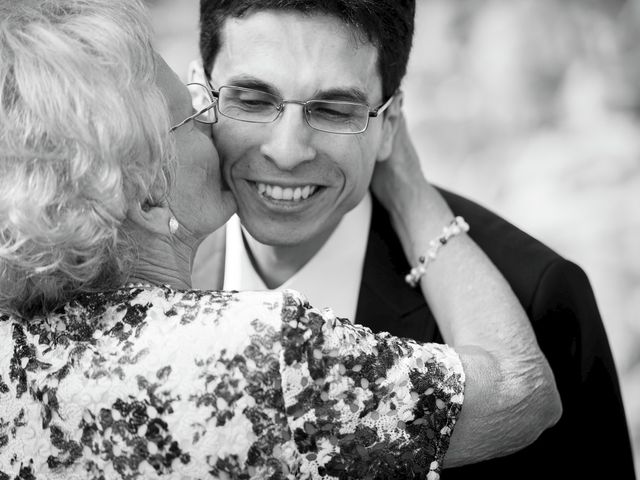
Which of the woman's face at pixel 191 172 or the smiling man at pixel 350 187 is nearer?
the woman's face at pixel 191 172

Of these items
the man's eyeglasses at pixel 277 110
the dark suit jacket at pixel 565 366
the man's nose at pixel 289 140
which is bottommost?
the dark suit jacket at pixel 565 366

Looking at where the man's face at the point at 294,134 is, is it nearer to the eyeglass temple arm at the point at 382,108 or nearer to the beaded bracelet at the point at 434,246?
the eyeglass temple arm at the point at 382,108

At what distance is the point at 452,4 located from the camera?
397cm

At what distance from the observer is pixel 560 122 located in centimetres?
388

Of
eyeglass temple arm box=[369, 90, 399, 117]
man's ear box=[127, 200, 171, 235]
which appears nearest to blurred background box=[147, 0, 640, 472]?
eyeglass temple arm box=[369, 90, 399, 117]

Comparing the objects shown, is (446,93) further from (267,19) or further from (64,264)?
(64,264)

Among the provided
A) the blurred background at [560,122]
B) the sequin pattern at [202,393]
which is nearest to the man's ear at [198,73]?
the sequin pattern at [202,393]

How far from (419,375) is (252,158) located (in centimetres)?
86

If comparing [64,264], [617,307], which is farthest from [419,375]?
[617,307]

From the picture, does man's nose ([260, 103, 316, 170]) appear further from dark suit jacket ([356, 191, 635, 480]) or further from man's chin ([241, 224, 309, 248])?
dark suit jacket ([356, 191, 635, 480])

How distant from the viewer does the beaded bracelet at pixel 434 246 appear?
2.22 m

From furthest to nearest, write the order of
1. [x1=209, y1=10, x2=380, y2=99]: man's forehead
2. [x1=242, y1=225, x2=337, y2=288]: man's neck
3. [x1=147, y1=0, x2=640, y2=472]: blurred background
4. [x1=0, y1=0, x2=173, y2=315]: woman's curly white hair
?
[x1=147, y1=0, x2=640, y2=472]: blurred background
[x1=242, y1=225, x2=337, y2=288]: man's neck
[x1=209, y1=10, x2=380, y2=99]: man's forehead
[x1=0, y1=0, x2=173, y2=315]: woman's curly white hair

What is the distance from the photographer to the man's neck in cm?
244

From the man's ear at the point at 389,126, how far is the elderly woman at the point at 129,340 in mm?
923
